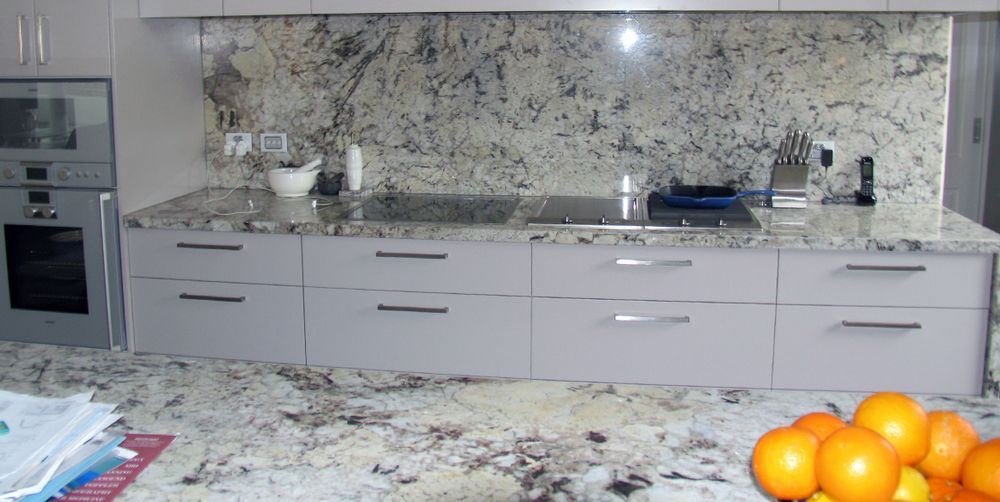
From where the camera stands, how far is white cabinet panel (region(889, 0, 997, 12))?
9.45 feet

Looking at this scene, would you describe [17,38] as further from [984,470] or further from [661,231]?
[984,470]

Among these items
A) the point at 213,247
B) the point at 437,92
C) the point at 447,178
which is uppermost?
the point at 437,92

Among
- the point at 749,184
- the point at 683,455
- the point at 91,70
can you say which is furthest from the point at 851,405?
the point at 91,70

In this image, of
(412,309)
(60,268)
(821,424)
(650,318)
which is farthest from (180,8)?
(821,424)

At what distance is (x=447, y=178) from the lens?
3.61m

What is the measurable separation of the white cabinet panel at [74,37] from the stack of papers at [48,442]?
206 centimetres

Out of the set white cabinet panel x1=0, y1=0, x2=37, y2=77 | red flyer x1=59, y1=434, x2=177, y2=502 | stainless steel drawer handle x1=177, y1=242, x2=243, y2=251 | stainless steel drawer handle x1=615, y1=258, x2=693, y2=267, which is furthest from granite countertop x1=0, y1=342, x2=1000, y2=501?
white cabinet panel x1=0, y1=0, x2=37, y2=77

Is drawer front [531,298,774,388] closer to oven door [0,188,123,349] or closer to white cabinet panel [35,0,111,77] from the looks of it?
oven door [0,188,123,349]

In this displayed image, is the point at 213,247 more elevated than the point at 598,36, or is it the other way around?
the point at 598,36

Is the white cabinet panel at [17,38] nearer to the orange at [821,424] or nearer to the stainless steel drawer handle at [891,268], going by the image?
the stainless steel drawer handle at [891,268]

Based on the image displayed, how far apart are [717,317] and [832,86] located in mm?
1060

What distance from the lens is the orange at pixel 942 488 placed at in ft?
3.25

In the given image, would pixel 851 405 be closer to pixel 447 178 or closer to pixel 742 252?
pixel 742 252

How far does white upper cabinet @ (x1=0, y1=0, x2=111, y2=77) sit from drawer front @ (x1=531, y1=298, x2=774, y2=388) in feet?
5.66
